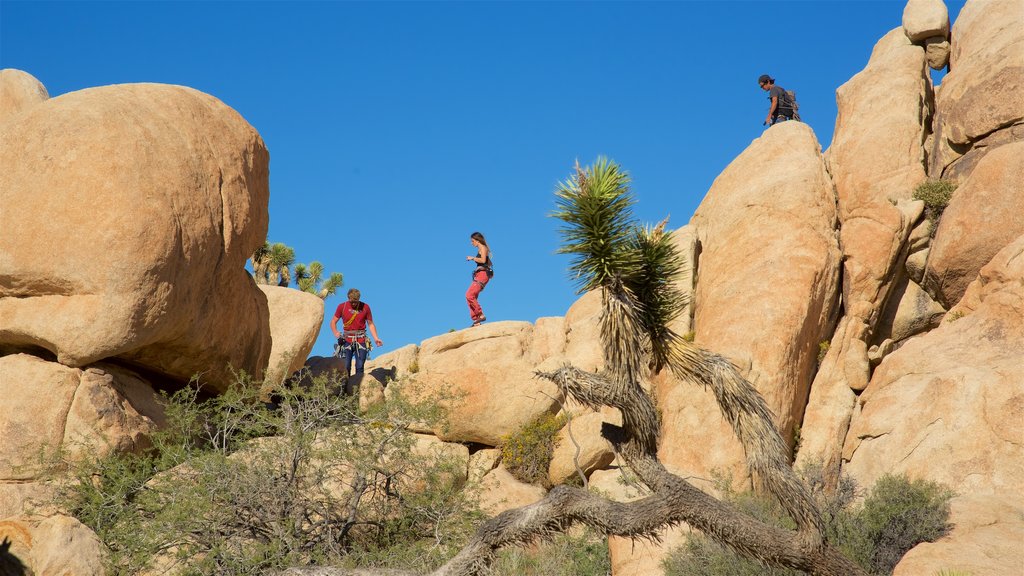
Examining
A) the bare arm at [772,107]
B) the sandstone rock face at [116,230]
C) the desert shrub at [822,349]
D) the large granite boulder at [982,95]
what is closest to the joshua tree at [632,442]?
the sandstone rock face at [116,230]

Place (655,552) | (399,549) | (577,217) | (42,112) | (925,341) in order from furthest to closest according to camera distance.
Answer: (925,341) → (42,112) → (655,552) → (399,549) → (577,217)

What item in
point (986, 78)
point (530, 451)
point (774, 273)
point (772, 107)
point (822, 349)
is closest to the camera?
point (530, 451)

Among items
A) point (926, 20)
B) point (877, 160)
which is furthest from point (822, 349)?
point (926, 20)

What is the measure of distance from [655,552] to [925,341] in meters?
6.96

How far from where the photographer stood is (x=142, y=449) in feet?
47.8

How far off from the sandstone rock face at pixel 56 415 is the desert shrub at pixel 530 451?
6.59 metres

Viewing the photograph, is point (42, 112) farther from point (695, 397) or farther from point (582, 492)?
point (695, 397)

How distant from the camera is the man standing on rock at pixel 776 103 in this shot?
23062 mm

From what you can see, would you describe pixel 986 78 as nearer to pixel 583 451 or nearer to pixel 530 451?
pixel 583 451

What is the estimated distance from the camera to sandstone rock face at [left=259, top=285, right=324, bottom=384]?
18672mm

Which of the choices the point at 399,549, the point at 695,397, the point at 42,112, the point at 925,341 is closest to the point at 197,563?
the point at 399,549

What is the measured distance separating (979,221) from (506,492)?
1013 cm

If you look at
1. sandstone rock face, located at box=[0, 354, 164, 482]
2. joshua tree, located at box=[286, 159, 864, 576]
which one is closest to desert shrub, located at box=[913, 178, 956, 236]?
joshua tree, located at box=[286, 159, 864, 576]

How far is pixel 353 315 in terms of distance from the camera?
19.1m
